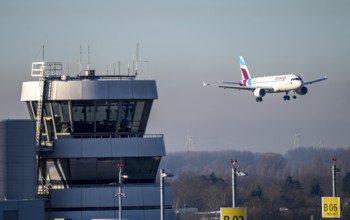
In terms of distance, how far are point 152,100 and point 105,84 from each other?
2.57 m

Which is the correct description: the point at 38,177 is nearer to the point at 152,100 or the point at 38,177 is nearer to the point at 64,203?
the point at 64,203

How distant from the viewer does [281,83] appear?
160m

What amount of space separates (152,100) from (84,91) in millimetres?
3222

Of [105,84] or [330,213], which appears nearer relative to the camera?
[105,84]

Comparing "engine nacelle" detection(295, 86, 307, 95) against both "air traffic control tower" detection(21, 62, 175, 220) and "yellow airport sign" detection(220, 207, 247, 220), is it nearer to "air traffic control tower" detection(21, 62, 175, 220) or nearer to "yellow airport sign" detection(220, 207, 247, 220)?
"air traffic control tower" detection(21, 62, 175, 220)

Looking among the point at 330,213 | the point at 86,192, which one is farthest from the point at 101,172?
the point at 330,213

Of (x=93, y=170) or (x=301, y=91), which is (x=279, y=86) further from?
(x=93, y=170)

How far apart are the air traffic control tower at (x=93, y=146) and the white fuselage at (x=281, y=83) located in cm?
9914

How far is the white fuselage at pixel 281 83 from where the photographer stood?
15625 centimetres

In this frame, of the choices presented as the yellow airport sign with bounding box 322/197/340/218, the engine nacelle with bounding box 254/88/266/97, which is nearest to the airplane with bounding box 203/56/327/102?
the engine nacelle with bounding box 254/88/266/97

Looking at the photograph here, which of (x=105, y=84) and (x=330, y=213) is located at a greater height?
(x=105, y=84)

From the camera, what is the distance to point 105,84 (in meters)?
54.6

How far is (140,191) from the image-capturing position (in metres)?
55.9

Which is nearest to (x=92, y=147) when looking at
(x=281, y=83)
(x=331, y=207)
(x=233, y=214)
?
(x=233, y=214)
